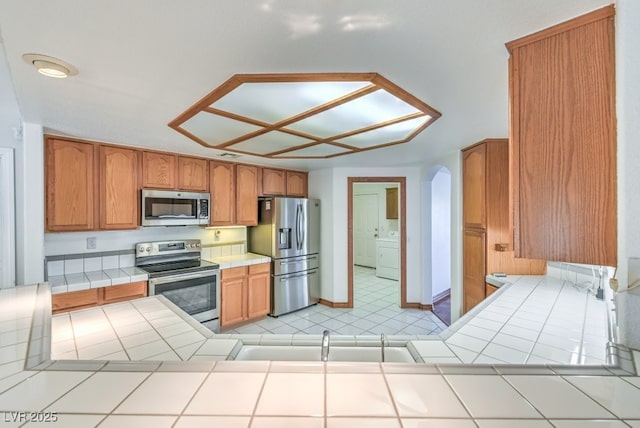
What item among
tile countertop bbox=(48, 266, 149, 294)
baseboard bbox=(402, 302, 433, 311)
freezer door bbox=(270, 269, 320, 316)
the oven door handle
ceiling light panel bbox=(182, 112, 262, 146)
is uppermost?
ceiling light panel bbox=(182, 112, 262, 146)

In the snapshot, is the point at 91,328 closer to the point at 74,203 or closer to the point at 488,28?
the point at 74,203

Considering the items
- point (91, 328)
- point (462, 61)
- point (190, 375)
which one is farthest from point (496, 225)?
point (91, 328)

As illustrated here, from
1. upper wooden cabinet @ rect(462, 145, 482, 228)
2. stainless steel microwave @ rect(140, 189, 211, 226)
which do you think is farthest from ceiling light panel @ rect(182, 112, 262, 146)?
upper wooden cabinet @ rect(462, 145, 482, 228)

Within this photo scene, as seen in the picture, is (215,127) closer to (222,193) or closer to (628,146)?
(222,193)

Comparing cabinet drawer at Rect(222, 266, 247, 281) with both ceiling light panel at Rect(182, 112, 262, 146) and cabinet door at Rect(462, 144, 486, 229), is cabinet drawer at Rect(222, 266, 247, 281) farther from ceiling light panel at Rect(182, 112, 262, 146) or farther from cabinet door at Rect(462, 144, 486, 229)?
cabinet door at Rect(462, 144, 486, 229)

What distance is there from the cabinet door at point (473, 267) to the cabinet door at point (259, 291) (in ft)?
7.80

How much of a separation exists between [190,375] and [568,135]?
139 cm

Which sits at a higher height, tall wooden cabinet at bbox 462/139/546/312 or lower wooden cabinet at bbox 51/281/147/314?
tall wooden cabinet at bbox 462/139/546/312

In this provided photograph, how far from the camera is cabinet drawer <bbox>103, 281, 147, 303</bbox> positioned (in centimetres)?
256

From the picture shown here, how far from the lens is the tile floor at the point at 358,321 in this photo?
340cm

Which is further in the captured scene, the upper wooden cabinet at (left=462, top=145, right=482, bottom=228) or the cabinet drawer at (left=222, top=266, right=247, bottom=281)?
→ the cabinet drawer at (left=222, top=266, right=247, bottom=281)

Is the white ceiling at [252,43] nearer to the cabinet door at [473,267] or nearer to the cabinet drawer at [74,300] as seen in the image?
the cabinet door at [473,267]

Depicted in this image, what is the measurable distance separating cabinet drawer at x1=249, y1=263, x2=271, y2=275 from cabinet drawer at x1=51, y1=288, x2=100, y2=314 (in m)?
1.56

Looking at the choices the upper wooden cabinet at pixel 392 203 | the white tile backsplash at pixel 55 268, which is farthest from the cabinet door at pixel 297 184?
the white tile backsplash at pixel 55 268
